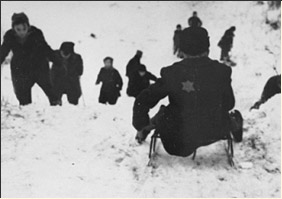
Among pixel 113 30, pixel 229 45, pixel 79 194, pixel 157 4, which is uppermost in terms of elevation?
pixel 157 4

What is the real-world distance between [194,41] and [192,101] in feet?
2.06

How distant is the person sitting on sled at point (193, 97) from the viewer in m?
4.31

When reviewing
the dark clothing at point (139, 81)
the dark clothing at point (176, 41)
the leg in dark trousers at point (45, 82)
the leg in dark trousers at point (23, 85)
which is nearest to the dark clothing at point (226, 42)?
the dark clothing at point (176, 41)

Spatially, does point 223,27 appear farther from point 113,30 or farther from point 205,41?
point 205,41

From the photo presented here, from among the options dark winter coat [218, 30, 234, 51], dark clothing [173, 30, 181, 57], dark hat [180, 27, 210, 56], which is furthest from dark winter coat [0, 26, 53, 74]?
dark clothing [173, 30, 181, 57]

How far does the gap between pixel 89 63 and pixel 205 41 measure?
41.4 ft

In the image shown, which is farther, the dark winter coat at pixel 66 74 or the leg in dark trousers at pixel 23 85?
the dark winter coat at pixel 66 74

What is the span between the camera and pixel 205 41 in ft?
14.1

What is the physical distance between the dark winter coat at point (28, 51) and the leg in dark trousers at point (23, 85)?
100 millimetres

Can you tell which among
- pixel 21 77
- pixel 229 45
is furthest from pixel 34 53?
pixel 229 45

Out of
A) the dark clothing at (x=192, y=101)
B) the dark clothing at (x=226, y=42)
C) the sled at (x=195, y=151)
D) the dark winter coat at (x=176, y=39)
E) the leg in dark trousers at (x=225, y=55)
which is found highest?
the dark winter coat at (x=176, y=39)

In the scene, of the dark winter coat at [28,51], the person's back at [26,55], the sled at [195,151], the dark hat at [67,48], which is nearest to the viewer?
the sled at [195,151]

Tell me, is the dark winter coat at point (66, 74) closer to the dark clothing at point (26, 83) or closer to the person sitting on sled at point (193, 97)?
the dark clothing at point (26, 83)

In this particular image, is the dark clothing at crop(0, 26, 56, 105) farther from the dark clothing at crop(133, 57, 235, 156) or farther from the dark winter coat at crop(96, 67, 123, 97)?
the dark clothing at crop(133, 57, 235, 156)
